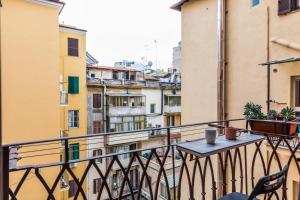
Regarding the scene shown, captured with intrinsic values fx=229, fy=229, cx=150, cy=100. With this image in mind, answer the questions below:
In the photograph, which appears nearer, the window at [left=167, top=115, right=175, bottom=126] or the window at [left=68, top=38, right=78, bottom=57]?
the window at [left=68, top=38, right=78, bottom=57]

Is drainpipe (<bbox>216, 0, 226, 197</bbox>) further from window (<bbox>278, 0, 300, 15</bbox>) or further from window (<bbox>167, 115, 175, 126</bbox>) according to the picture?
window (<bbox>167, 115, 175, 126</bbox>)

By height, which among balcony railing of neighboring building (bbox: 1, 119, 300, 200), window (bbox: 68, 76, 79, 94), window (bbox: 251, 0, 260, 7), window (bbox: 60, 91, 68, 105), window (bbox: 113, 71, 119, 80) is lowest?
balcony railing of neighboring building (bbox: 1, 119, 300, 200)

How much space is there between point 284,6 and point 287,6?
0.05 m

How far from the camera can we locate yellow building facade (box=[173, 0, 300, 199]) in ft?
14.5

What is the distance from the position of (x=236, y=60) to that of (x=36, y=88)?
617 centimetres

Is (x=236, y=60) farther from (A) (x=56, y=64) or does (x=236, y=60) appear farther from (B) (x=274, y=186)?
(A) (x=56, y=64)

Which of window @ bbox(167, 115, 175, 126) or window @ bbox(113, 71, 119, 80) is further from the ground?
window @ bbox(113, 71, 119, 80)

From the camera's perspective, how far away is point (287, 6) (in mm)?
4355

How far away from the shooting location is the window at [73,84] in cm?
1137

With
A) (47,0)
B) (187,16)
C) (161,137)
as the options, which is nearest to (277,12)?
(187,16)

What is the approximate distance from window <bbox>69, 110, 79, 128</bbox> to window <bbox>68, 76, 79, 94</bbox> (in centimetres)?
104

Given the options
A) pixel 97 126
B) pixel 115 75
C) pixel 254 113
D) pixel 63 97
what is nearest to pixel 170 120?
pixel 115 75

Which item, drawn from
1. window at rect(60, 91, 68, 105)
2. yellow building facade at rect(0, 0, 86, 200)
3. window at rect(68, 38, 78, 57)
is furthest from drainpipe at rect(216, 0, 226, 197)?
window at rect(60, 91, 68, 105)

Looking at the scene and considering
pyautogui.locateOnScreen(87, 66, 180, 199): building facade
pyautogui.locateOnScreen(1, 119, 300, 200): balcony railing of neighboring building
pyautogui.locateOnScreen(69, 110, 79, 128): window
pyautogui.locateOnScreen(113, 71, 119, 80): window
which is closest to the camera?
pyautogui.locateOnScreen(1, 119, 300, 200): balcony railing of neighboring building
